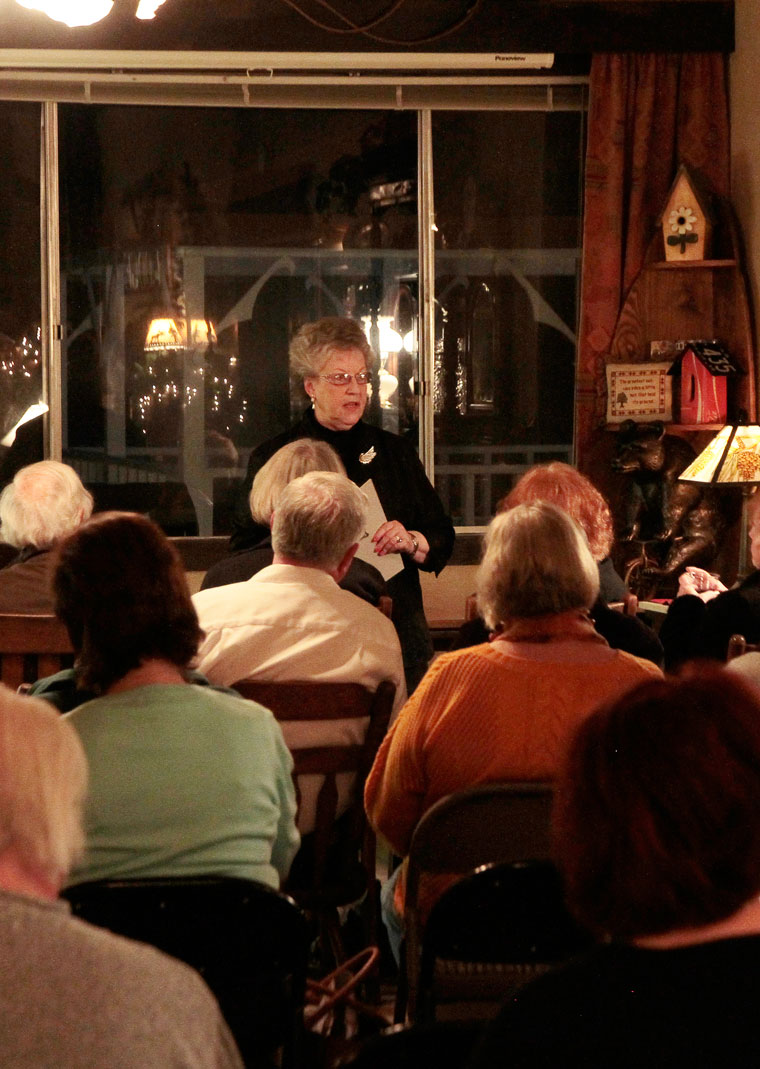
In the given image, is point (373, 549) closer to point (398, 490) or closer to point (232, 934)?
point (398, 490)

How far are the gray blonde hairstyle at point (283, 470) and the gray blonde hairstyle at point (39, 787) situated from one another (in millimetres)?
1759

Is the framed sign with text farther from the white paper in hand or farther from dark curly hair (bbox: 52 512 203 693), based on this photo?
dark curly hair (bbox: 52 512 203 693)

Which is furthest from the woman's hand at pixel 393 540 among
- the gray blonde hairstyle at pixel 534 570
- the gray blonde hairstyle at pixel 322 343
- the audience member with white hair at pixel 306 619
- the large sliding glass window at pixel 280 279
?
the large sliding glass window at pixel 280 279

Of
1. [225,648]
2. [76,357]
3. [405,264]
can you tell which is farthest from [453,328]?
[225,648]

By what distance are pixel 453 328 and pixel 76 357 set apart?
1.50 metres

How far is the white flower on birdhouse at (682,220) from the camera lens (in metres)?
4.39

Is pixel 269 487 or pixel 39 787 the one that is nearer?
pixel 39 787

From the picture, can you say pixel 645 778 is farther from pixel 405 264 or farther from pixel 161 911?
pixel 405 264

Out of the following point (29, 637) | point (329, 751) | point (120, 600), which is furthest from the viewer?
point (29, 637)

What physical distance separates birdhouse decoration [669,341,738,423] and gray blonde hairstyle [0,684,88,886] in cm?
364

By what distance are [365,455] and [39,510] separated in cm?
96

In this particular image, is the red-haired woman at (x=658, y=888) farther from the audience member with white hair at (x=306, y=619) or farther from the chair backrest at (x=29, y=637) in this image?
the chair backrest at (x=29, y=637)

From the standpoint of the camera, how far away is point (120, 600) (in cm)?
179

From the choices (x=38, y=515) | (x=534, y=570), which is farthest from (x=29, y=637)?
(x=534, y=570)
